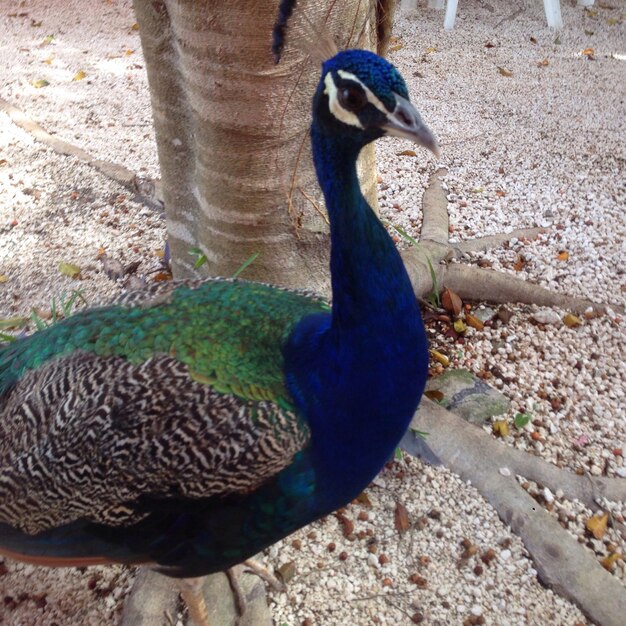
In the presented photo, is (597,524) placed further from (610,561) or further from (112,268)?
(112,268)

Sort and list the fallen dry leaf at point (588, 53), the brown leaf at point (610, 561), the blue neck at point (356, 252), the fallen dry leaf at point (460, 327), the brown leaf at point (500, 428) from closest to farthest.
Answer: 1. the blue neck at point (356, 252)
2. the brown leaf at point (610, 561)
3. the brown leaf at point (500, 428)
4. the fallen dry leaf at point (460, 327)
5. the fallen dry leaf at point (588, 53)

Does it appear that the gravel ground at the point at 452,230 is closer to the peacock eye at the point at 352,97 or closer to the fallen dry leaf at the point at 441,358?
the fallen dry leaf at the point at 441,358

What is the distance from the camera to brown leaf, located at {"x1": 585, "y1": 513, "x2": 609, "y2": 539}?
5.93ft

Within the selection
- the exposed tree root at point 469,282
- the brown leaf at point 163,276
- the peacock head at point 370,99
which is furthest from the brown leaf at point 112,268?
the peacock head at point 370,99

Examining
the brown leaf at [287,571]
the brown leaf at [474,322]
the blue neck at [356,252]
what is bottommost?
the brown leaf at [287,571]

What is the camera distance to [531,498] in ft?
6.07

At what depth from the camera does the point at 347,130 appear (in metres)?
1.14

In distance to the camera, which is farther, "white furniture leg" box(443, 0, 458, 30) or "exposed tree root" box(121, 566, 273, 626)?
"white furniture leg" box(443, 0, 458, 30)

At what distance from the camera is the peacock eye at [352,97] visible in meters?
1.09

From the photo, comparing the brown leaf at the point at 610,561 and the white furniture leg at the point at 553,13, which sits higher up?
the white furniture leg at the point at 553,13

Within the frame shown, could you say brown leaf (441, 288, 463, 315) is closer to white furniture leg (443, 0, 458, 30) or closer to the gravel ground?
the gravel ground

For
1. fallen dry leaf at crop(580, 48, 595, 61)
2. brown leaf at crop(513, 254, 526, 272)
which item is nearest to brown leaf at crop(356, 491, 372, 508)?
brown leaf at crop(513, 254, 526, 272)

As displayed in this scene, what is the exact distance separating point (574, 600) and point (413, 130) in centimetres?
127

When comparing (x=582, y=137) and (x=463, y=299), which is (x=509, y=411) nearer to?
(x=463, y=299)
